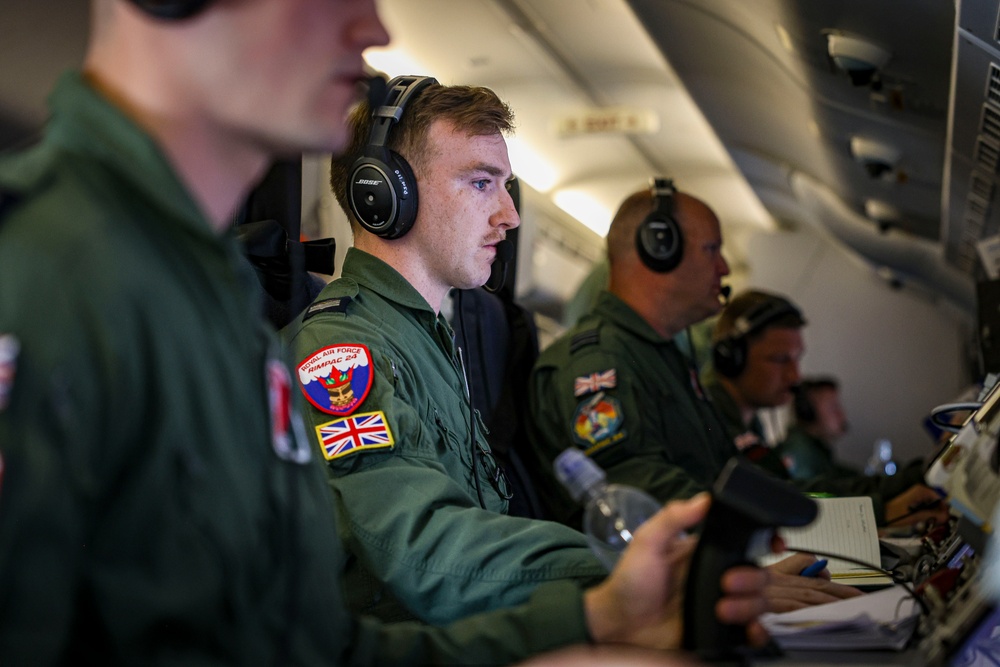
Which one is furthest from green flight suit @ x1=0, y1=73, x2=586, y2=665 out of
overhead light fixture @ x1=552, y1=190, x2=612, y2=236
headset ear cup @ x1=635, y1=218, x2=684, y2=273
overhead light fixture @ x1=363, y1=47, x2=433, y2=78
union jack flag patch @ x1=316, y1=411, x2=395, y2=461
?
overhead light fixture @ x1=552, y1=190, x2=612, y2=236

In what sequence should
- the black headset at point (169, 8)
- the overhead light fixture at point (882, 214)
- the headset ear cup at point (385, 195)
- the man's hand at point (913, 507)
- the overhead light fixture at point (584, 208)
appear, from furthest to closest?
the overhead light fixture at point (584, 208), the overhead light fixture at point (882, 214), the man's hand at point (913, 507), the headset ear cup at point (385, 195), the black headset at point (169, 8)

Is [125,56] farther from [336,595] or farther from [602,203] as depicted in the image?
[602,203]

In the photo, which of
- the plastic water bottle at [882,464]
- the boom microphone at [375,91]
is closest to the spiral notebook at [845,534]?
the boom microphone at [375,91]

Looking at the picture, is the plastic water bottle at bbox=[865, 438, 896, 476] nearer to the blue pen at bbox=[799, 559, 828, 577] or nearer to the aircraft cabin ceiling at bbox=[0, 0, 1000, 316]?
the aircraft cabin ceiling at bbox=[0, 0, 1000, 316]

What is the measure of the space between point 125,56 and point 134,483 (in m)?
0.39

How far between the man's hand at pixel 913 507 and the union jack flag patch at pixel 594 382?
122cm

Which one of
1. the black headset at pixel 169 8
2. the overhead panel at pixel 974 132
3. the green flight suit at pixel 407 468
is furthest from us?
the overhead panel at pixel 974 132

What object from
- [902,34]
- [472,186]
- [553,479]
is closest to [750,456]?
[553,479]

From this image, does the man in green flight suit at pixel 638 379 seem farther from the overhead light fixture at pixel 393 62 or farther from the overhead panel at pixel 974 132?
the overhead light fixture at pixel 393 62

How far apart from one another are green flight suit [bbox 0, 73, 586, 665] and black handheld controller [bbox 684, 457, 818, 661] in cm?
41

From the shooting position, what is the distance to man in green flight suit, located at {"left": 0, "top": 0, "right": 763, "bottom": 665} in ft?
2.59

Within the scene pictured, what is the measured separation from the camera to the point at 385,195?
6.50ft

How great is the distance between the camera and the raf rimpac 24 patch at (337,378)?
5.35ft

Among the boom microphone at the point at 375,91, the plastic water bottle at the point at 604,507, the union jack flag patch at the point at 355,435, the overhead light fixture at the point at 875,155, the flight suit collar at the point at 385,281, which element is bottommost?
the union jack flag patch at the point at 355,435
